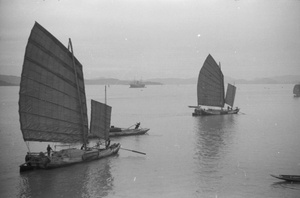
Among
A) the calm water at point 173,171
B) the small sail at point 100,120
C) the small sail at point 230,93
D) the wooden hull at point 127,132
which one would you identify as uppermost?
the small sail at point 230,93

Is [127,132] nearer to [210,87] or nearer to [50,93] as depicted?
[50,93]

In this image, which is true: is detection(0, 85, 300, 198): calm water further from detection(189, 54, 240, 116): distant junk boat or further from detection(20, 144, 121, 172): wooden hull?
detection(189, 54, 240, 116): distant junk boat

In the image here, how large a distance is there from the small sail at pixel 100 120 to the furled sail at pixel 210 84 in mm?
34902

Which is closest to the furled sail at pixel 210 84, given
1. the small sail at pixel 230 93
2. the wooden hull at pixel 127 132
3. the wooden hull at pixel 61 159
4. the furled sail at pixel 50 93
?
the small sail at pixel 230 93

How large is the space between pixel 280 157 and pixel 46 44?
63.9ft

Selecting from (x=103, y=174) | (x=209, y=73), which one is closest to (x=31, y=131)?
(x=103, y=174)

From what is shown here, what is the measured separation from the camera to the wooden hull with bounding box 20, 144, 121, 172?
22.6 meters

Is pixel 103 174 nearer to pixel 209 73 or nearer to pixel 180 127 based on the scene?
pixel 180 127

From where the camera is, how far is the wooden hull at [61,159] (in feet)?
74.1

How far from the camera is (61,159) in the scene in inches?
913

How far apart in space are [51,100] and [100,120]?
19.6 feet

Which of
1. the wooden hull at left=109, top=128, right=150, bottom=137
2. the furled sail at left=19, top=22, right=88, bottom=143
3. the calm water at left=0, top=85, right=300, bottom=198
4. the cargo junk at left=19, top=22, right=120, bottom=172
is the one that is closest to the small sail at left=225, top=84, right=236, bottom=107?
the calm water at left=0, top=85, right=300, bottom=198

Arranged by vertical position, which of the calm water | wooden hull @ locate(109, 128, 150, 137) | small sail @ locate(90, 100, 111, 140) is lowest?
the calm water

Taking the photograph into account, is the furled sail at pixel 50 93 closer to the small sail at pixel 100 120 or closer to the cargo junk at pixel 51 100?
the cargo junk at pixel 51 100
